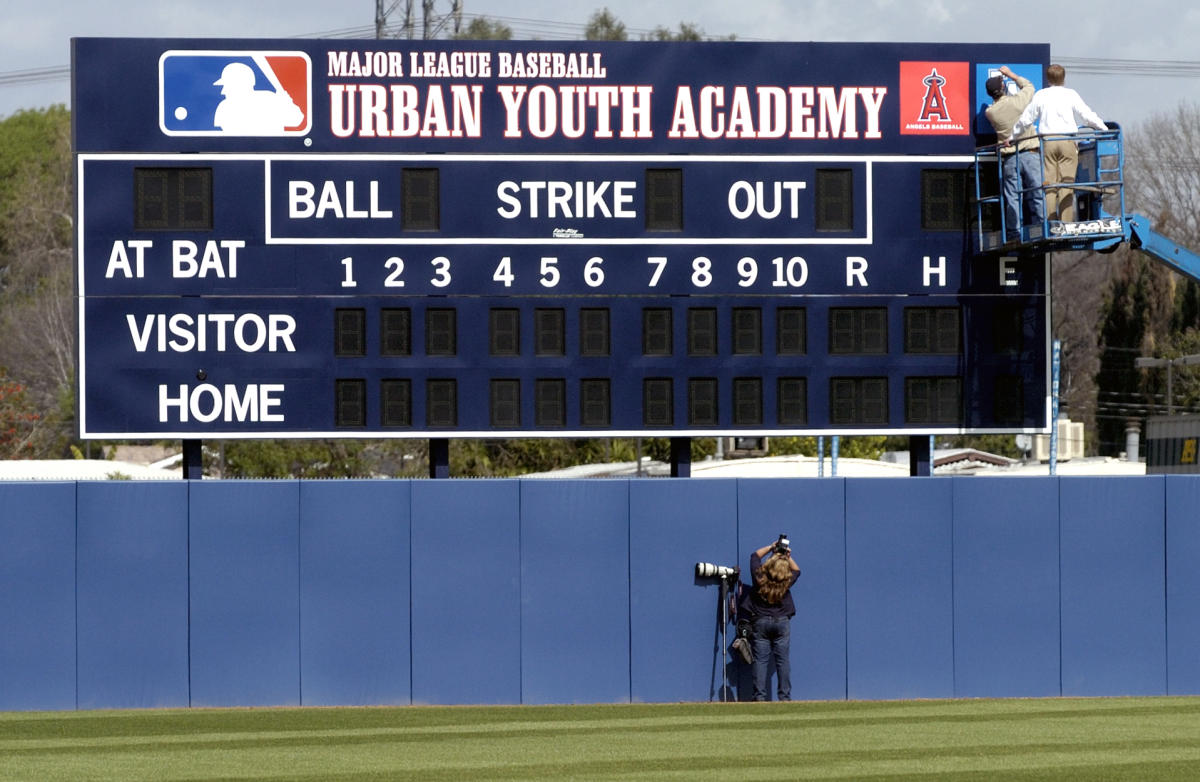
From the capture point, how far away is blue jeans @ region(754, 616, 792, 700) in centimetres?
1878

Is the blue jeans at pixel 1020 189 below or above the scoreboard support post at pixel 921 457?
above

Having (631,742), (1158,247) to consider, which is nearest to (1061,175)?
(1158,247)

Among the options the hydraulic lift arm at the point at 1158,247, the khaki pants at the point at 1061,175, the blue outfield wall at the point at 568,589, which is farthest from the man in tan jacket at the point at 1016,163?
the blue outfield wall at the point at 568,589

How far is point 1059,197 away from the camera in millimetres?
18359

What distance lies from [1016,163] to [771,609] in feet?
16.5

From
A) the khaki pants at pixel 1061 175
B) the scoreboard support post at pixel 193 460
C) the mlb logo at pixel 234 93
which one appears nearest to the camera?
the mlb logo at pixel 234 93

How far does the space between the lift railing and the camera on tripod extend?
13.5 feet

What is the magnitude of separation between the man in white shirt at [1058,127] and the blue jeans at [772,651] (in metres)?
4.90

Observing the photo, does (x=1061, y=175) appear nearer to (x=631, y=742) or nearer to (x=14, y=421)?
(x=631, y=742)

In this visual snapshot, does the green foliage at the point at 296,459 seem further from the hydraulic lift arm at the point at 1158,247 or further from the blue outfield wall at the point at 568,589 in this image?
the hydraulic lift arm at the point at 1158,247

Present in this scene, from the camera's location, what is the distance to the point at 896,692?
63.3 feet

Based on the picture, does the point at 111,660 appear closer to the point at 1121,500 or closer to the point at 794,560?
the point at 794,560

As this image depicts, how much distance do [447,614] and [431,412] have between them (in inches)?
90.6

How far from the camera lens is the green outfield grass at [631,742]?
12.6m
